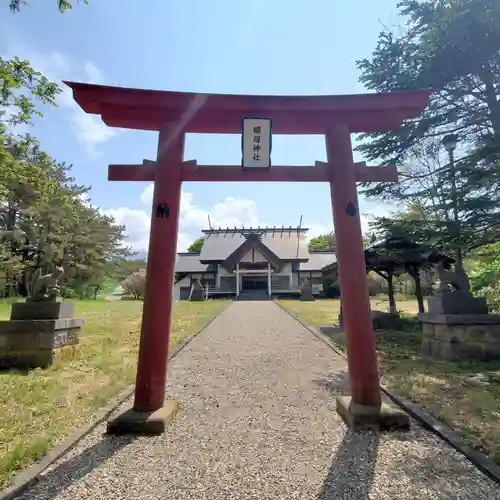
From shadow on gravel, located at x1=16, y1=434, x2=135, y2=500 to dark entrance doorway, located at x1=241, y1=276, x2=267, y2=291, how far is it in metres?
26.9

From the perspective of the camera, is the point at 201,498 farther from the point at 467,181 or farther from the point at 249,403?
the point at 467,181

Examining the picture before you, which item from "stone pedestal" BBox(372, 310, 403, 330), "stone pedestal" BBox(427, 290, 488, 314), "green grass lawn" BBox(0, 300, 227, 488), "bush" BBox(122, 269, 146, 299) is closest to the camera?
"green grass lawn" BBox(0, 300, 227, 488)

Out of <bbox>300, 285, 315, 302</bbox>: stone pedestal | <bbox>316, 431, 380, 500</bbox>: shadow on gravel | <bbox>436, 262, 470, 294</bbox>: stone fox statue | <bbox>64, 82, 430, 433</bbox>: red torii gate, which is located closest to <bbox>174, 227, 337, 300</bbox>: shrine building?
<bbox>300, 285, 315, 302</bbox>: stone pedestal

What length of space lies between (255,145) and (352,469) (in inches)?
127

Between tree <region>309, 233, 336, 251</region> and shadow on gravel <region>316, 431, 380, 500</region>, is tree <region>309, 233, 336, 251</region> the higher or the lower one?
the higher one

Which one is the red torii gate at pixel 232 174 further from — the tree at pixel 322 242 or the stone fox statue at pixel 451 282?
the tree at pixel 322 242

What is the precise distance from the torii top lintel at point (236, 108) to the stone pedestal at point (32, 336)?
3.63m

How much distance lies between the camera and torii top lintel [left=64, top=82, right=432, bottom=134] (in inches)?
142

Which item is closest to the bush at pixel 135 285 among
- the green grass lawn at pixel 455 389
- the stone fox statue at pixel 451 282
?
the green grass lawn at pixel 455 389

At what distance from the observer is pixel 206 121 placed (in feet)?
12.9

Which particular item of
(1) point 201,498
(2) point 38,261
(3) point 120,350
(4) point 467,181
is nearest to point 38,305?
(3) point 120,350

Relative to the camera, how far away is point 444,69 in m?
5.87

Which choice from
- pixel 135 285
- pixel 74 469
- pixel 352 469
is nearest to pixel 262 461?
pixel 352 469

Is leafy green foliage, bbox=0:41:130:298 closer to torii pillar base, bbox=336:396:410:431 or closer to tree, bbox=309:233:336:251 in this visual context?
torii pillar base, bbox=336:396:410:431
